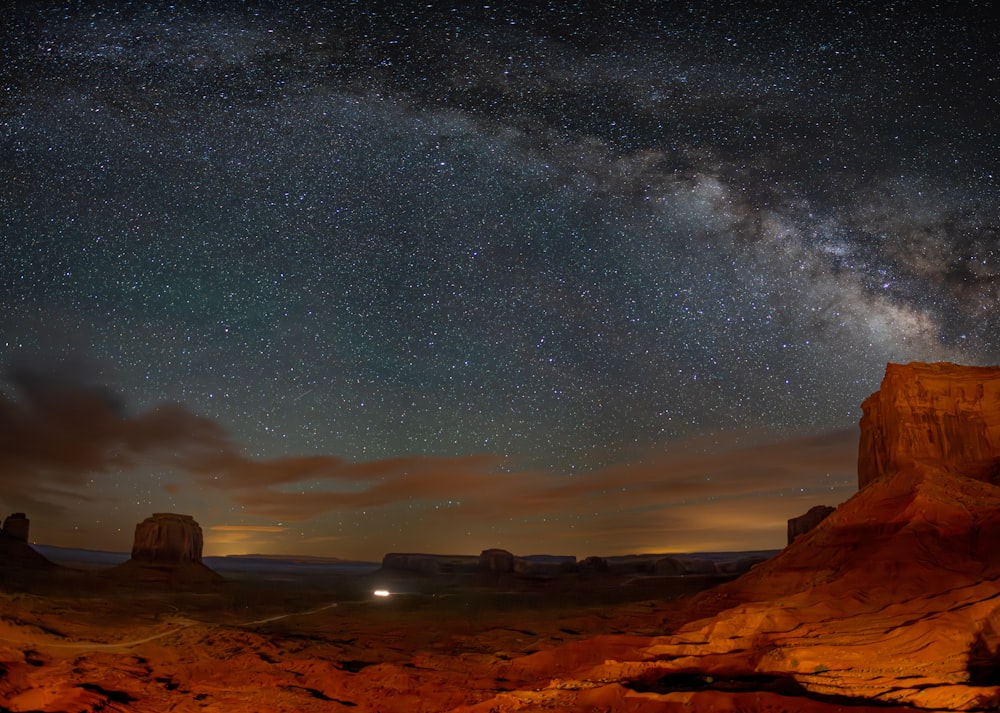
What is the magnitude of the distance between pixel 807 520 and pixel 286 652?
4690 centimetres

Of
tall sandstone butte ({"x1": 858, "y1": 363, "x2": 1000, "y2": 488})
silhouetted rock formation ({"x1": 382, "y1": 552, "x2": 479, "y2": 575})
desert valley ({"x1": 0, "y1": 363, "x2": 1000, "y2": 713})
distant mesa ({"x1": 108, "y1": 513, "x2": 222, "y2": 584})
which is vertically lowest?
silhouetted rock formation ({"x1": 382, "y1": 552, "x2": 479, "y2": 575})

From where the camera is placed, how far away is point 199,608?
46.1 m

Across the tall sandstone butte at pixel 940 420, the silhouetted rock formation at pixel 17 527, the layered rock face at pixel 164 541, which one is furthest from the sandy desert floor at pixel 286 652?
the silhouetted rock formation at pixel 17 527

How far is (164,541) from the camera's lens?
7381 centimetres

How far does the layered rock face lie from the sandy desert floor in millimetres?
23716

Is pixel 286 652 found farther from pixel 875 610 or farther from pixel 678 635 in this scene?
pixel 875 610

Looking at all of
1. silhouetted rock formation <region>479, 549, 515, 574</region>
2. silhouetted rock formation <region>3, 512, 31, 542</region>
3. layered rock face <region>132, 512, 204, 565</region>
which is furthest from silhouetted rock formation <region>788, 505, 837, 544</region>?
silhouetted rock formation <region>3, 512, 31, 542</region>

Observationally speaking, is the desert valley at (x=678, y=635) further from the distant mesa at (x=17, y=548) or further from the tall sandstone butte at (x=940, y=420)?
the distant mesa at (x=17, y=548)

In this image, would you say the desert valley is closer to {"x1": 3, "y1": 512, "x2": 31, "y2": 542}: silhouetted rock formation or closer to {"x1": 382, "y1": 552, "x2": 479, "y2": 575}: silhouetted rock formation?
{"x1": 3, "y1": 512, "x2": 31, "y2": 542}: silhouetted rock formation

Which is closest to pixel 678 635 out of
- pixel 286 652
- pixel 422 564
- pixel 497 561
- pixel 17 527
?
pixel 286 652

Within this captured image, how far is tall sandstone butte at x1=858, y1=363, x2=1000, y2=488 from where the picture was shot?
38.0 metres

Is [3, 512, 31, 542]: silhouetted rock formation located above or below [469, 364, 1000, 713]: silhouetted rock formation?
below

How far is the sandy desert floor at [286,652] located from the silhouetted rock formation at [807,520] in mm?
19076

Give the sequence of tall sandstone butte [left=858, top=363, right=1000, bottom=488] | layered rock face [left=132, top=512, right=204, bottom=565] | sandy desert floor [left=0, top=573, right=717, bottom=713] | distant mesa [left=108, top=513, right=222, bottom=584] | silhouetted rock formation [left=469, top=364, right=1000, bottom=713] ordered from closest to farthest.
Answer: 1. silhouetted rock formation [left=469, top=364, right=1000, bottom=713]
2. sandy desert floor [left=0, top=573, right=717, bottom=713]
3. tall sandstone butte [left=858, top=363, right=1000, bottom=488]
4. distant mesa [left=108, top=513, right=222, bottom=584]
5. layered rock face [left=132, top=512, right=204, bottom=565]
